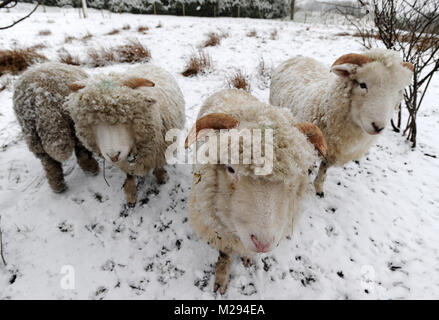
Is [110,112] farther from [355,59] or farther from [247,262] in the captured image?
[355,59]

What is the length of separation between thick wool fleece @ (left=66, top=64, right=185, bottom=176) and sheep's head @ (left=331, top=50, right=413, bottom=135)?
179 cm

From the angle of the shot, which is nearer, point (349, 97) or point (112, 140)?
point (112, 140)

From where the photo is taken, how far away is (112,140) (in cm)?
180

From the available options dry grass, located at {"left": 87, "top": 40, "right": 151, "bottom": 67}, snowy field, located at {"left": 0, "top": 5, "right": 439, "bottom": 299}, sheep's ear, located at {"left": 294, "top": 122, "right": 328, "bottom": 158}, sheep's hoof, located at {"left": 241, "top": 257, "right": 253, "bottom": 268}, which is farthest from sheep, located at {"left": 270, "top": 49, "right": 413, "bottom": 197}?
dry grass, located at {"left": 87, "top": 40, "right": 151, "bottom": 67}

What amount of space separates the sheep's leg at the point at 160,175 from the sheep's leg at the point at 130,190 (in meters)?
0.31

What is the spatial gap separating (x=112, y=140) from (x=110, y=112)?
0.24 metres

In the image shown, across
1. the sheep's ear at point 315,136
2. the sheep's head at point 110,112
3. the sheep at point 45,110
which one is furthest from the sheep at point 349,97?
the sheep at point 45,110

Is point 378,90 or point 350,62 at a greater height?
point 350,62

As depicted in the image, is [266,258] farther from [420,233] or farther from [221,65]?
[221,65]

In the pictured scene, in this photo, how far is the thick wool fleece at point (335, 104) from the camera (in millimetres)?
1812

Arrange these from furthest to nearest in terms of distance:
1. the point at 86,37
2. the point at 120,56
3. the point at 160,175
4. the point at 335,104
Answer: the point at 86,37 < the point at 120,56 < the point at 160,175 < the point at 335,104

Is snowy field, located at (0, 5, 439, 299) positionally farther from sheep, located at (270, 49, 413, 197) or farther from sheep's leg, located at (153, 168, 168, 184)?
sheep, located at (270, 49, 413, 197)

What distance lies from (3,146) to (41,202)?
1430 mm

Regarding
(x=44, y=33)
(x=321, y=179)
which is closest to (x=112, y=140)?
(x=321, y=179)
